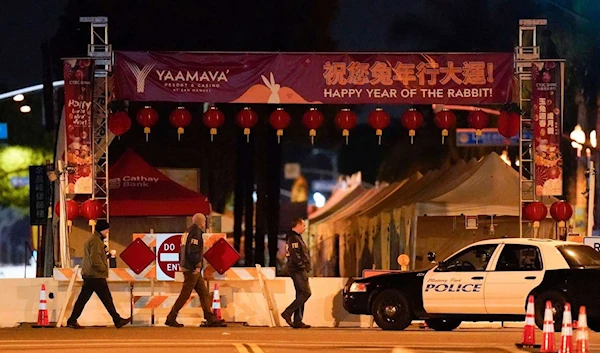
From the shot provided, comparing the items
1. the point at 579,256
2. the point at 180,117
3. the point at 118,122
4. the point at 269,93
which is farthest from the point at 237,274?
the point at 579,256

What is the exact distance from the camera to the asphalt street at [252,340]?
654 inches

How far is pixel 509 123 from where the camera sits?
2608cm

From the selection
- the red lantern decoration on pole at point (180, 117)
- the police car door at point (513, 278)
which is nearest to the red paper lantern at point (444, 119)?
the red lantern decoration on pole at point (180, 117)

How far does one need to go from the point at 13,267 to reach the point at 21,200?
2.69 m

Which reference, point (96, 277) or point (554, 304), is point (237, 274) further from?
point (554, 304)

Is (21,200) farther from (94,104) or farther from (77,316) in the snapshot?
(77,316)

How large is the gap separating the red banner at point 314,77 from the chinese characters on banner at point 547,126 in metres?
0.66

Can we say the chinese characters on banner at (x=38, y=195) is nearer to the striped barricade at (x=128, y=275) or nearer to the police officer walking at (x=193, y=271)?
the striped barricade at (x=128, y=275)

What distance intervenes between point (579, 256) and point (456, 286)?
1864 millimetres

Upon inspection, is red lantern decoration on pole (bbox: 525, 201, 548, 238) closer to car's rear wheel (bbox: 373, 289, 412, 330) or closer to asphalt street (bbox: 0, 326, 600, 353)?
asphalt street (bbox: 0, 326, 600, 353)

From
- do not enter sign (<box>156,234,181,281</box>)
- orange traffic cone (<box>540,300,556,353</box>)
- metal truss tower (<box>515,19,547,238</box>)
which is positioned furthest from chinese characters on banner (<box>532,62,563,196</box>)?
orange traffic cone (<box>540,300,556,353</box>)

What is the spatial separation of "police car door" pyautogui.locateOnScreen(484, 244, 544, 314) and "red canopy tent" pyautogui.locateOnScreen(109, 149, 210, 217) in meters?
12.1

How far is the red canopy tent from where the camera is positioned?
3097cm

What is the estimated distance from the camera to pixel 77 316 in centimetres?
2164
